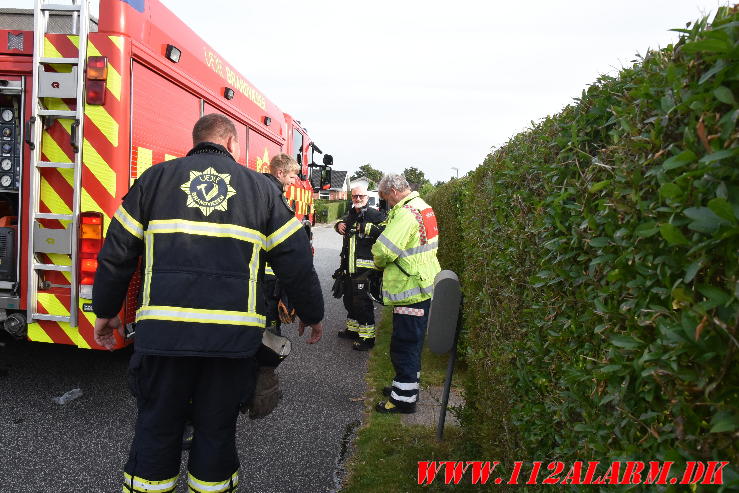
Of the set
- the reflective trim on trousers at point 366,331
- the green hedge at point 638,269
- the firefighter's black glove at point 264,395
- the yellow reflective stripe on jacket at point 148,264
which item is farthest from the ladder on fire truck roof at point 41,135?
the reflective trim on trousers at point 366,331

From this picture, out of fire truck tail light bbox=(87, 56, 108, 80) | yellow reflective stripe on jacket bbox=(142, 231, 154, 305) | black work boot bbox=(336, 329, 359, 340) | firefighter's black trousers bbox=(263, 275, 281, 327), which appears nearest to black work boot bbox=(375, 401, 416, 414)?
firefighter's black trousers bbox=(263, 275, 281, 327)

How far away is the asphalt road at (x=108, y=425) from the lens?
316 centimetres

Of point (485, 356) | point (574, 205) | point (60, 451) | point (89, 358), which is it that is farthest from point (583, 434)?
point (89, 358)

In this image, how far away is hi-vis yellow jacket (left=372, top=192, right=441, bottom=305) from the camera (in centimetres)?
420

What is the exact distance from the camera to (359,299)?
20.2 feet

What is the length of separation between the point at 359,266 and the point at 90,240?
295 cm

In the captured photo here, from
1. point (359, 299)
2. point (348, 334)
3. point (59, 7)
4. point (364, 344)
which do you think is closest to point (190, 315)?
point (59, 7)

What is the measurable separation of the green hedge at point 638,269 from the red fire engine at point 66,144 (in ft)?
9.79

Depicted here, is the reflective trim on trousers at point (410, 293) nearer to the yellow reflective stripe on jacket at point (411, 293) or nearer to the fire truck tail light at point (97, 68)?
the yellow reflective stripe on jacket at point (411, 293)

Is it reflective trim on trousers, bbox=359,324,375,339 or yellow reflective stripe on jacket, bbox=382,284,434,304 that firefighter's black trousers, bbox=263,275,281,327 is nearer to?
yellow reflective stripe on jacket, bbox=382,284,434,304

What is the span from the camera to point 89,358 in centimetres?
521

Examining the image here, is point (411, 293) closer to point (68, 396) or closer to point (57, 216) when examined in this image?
point (57, 216)

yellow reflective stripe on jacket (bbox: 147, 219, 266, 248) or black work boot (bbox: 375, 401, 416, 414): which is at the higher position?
yellow reflective stripe on jacket (bbox: 147, 219, 266, 248)

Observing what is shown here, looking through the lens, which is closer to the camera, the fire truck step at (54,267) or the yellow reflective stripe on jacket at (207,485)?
the yellow reflective stripe on jacket at (207,485)
